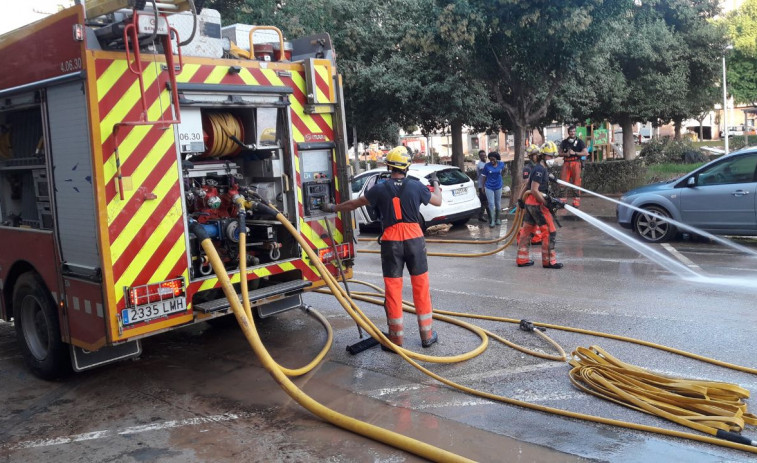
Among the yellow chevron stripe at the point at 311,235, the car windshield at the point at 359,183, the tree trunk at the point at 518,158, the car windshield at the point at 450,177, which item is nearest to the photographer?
the yellow chevron stripe at the point at 311,235

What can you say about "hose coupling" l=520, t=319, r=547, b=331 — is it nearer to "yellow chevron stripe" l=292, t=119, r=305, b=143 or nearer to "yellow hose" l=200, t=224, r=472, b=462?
"yellow hose" l=200, t=224, r=472, b=462

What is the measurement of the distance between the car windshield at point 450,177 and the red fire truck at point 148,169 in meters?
7.58

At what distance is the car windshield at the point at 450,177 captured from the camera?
14.6 metres

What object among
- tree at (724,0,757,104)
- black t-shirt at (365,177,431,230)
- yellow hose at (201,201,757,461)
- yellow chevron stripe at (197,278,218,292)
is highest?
tree at (724,0,757,104)

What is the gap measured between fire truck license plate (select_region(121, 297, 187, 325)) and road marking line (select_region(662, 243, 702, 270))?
7.37 metres

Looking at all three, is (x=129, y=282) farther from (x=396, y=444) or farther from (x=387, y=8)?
(x=387, y=8)

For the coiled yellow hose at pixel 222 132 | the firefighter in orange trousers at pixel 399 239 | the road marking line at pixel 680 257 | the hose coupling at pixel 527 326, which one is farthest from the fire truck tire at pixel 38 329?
the road marking line at pixel 680 257

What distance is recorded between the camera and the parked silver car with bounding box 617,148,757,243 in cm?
1097

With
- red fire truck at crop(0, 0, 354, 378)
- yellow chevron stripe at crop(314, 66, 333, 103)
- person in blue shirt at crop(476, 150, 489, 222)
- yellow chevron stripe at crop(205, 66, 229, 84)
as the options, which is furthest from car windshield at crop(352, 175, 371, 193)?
yellow chevron stripe at crop(205, 66, 229, 84)

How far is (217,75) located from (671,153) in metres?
25.1

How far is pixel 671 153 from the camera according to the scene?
90.1ft

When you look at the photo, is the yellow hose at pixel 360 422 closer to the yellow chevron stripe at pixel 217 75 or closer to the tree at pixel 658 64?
the yellow chevron stripe at pixel 217 75

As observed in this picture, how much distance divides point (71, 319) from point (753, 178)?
9.95 meters

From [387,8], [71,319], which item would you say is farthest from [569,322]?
[387,8]
